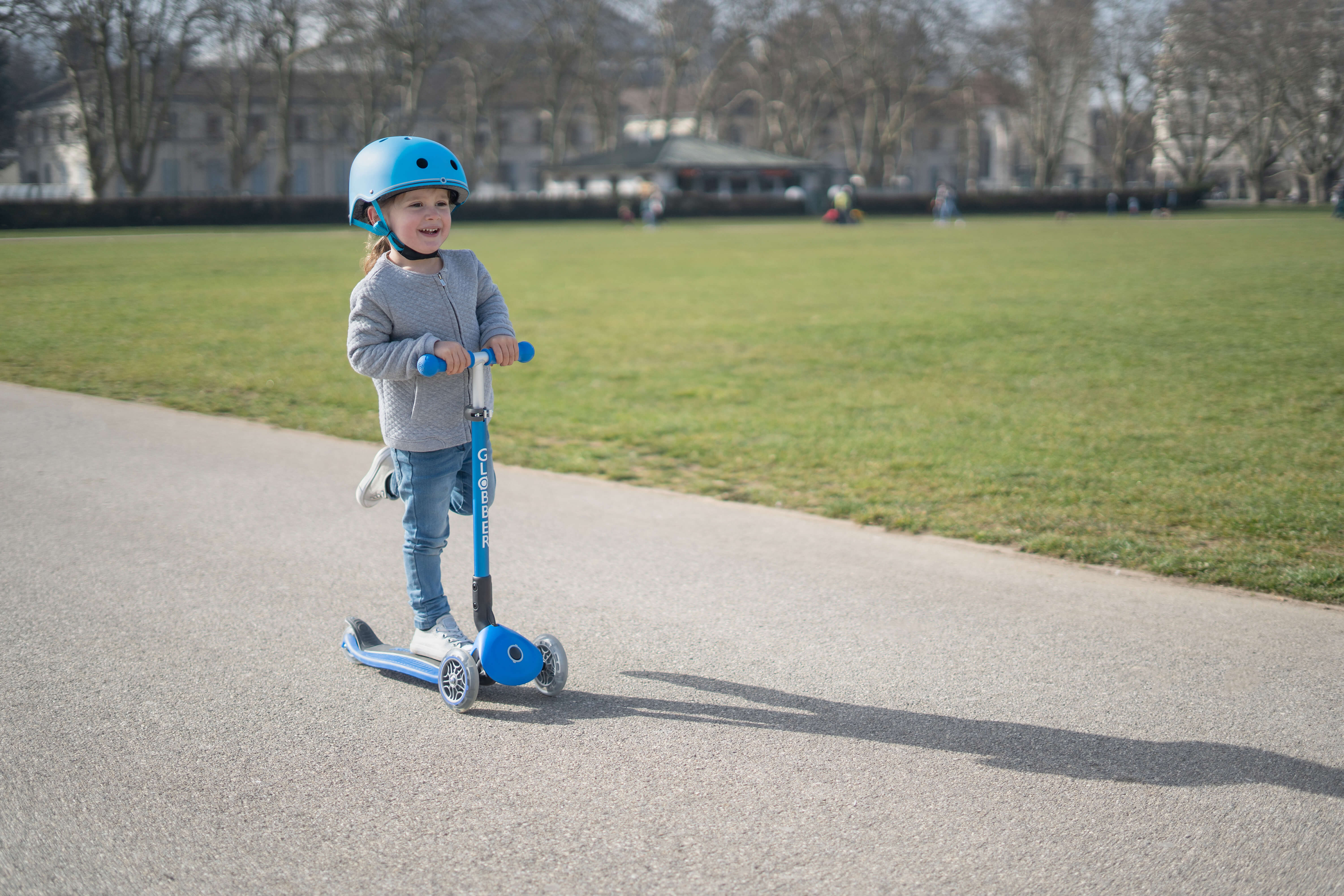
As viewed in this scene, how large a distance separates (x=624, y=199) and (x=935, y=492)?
50585 mm

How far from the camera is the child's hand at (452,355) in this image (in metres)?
3.41

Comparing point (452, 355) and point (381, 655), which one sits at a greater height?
point (452, 355)

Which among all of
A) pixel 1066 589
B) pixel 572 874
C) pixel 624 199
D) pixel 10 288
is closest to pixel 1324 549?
pixel 1066 589

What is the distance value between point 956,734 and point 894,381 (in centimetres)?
712

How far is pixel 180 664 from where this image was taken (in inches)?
157

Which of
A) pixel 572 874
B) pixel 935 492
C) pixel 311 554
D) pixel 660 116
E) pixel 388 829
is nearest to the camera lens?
pixel 572 874

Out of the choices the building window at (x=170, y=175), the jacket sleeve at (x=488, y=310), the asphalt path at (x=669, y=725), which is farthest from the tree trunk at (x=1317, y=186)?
the jacket sleeve at (x=488, y=310)

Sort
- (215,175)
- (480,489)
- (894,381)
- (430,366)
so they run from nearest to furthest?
(430,366)
(480,489)
(894,381)
(215,175)

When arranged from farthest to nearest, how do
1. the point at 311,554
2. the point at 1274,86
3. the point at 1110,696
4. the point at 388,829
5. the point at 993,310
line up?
the point at 1274,86 < the point at 993,310 < the point at 311,554 < the point at 1110,696 < the point at 388,829

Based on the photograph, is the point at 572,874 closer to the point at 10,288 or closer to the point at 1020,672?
the point at 1020,672

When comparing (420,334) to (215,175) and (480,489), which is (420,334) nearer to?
(480,489)

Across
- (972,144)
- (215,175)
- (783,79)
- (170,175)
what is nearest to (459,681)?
(783,79)

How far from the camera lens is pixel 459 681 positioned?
11.9 ft

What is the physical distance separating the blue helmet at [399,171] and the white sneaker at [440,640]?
1392 millimetres
